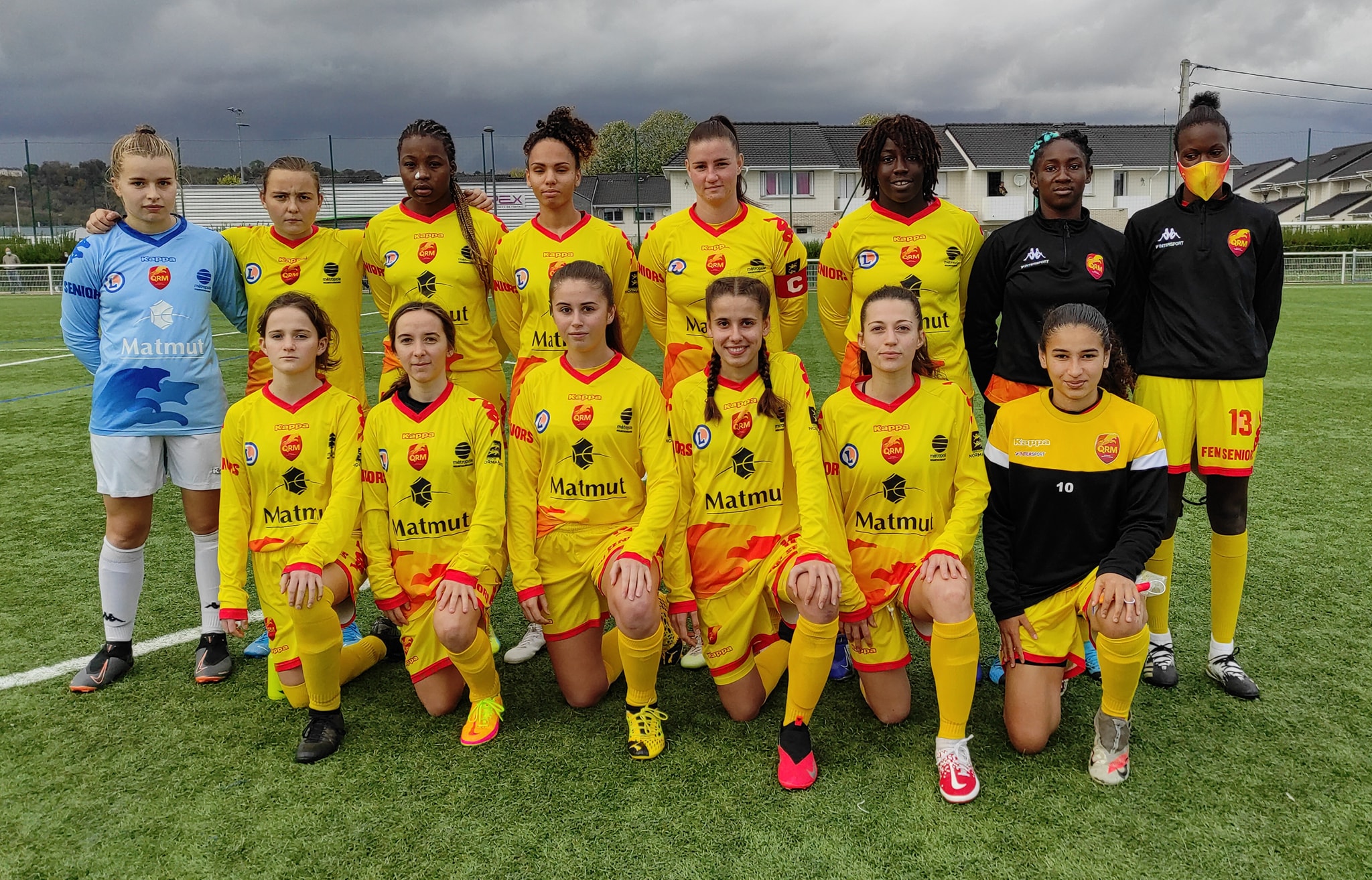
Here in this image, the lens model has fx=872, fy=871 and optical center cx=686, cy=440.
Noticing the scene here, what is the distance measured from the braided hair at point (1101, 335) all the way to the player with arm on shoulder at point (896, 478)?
36 centimetres

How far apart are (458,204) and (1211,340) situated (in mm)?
3000

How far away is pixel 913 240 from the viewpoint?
11.0 ft

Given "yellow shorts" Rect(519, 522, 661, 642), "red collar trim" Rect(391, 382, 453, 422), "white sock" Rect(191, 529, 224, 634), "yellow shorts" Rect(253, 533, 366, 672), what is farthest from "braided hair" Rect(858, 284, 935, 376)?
"white sock" Rect(191, 529, 224, 634)

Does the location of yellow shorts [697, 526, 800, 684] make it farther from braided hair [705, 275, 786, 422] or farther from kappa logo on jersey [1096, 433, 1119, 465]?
kappa logo on jersey [1096, 433, 1119, 465]

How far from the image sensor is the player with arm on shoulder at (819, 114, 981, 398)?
333 centimetres

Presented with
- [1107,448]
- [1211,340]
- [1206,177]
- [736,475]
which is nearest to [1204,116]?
[1206,177]

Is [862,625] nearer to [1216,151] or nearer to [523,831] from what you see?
[523,831]

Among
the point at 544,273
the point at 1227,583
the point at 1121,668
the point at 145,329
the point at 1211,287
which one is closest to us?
the point at 1121,668

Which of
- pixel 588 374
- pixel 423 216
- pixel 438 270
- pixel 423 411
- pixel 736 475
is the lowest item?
pixel 736 475

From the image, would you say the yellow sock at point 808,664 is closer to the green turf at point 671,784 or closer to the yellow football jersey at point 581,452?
the green turf at point 671,784

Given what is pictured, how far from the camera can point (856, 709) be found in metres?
3.08

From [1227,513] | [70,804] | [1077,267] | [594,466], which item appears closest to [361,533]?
[594,466]

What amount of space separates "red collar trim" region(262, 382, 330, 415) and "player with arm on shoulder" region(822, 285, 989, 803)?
1848 millimetres

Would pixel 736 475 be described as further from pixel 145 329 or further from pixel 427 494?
pixel 145 329
